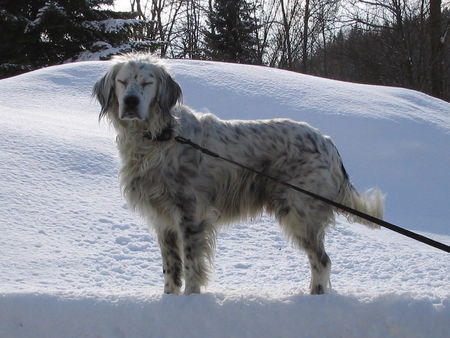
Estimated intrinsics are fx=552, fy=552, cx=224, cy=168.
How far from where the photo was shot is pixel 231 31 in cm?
2866

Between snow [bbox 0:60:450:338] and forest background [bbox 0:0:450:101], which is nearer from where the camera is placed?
snow [bbox 0:60:450:338]

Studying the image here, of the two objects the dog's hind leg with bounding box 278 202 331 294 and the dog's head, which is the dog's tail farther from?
the dog's head

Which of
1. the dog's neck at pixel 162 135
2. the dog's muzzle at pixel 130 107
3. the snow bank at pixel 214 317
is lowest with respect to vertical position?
the snow bank at pixel 214 317

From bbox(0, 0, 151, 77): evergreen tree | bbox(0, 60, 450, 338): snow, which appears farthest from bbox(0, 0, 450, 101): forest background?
bbox(0, 60, 450, 338): snow

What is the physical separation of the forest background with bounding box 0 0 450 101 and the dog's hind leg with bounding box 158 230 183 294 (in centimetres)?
1702

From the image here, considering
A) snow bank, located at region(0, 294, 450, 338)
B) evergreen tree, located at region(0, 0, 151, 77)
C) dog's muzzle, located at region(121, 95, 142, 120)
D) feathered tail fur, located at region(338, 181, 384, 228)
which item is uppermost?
evergreen tree, located at region(0, 0, 151, 77)

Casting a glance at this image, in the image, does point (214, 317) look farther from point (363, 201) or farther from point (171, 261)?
point (363, 201)

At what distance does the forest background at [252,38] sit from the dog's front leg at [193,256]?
675 inches

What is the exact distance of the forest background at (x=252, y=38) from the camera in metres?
21.0

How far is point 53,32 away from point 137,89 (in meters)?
19.2

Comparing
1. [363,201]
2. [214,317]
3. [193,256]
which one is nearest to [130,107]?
[193,256]

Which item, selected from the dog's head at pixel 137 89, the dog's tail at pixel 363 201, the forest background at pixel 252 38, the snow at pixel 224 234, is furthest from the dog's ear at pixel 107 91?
the forest background at pixel 252 38

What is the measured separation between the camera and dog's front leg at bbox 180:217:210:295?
3.86m

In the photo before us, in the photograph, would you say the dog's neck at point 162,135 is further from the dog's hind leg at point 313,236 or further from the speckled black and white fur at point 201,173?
the dog's hind leg at point 313,236
